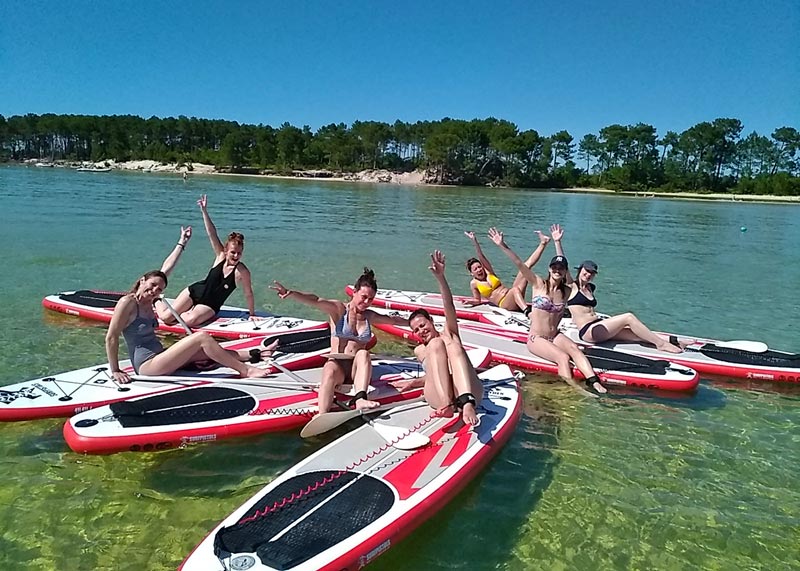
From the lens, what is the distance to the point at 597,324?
9.60 meters

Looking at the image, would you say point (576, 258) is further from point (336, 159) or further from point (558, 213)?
point (336, 159)

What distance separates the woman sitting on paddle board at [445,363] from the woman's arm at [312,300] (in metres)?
1.05

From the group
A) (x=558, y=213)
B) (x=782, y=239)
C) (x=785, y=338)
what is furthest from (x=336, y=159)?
(x=785, y=338)

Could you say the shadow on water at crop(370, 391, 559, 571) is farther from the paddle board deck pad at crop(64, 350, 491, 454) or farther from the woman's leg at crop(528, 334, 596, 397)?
the woman's leg at crop(528, 334, 596, 397)

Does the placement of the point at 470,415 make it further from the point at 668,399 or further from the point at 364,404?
the point at 668,399

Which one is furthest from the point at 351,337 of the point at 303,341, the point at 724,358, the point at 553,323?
the point at 724,358

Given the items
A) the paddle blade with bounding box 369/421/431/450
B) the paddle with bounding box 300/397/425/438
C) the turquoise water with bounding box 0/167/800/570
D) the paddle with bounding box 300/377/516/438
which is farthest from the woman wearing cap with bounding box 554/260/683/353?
the paddle blade with bounding box 369/421/431/450

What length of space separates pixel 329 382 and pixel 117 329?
245cm

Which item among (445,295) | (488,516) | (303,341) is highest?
(445,295)

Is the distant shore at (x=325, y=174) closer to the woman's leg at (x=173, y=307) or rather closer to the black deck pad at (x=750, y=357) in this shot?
the woman's leg at (x=173, y=307)

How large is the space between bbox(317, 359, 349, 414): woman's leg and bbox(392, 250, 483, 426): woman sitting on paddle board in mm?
1068

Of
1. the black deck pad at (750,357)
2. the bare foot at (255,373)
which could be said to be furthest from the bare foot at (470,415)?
the black deck pad at (750,357)

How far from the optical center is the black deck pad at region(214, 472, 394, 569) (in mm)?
3967

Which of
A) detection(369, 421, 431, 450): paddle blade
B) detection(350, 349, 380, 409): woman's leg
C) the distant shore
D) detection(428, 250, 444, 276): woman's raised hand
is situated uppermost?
the distant shore
